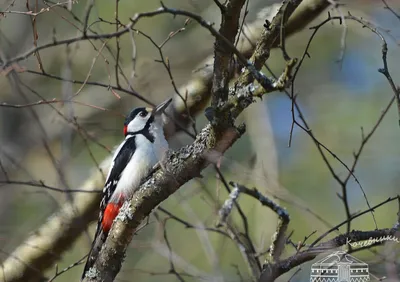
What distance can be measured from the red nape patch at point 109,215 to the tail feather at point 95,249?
0.12 ft

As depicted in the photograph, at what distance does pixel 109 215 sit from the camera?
4.07 m

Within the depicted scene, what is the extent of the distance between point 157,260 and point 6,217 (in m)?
1.62

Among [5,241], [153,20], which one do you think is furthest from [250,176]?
[153,20]

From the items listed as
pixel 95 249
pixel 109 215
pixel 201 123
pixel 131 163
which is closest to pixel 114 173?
pixel 131 163

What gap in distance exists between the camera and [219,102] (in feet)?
8.46

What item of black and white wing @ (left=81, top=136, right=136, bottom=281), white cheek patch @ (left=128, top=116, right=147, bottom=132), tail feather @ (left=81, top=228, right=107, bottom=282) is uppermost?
white cheek patch @ (left=128, top=116, right=147, bottom=132)

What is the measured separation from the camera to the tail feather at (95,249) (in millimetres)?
3395

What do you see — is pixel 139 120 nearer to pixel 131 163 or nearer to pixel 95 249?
pixel 131 163

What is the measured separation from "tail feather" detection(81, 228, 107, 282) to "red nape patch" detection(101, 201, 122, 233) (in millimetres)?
37

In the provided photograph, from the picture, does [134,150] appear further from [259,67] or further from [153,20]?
[153,20]

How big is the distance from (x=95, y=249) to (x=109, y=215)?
1.43 ft

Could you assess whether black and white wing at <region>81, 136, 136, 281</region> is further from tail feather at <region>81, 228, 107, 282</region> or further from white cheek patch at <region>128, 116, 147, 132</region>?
white cheek patch at <region>128, 116, 147, 132</region>

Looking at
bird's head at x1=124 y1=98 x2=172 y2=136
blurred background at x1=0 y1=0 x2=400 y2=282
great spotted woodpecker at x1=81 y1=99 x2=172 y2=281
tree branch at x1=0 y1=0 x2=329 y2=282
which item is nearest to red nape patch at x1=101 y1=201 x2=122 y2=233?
great spotted woodpecker at x1=81 y1=99 x2=172 y2=281

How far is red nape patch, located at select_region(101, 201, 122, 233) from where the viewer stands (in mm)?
4027
